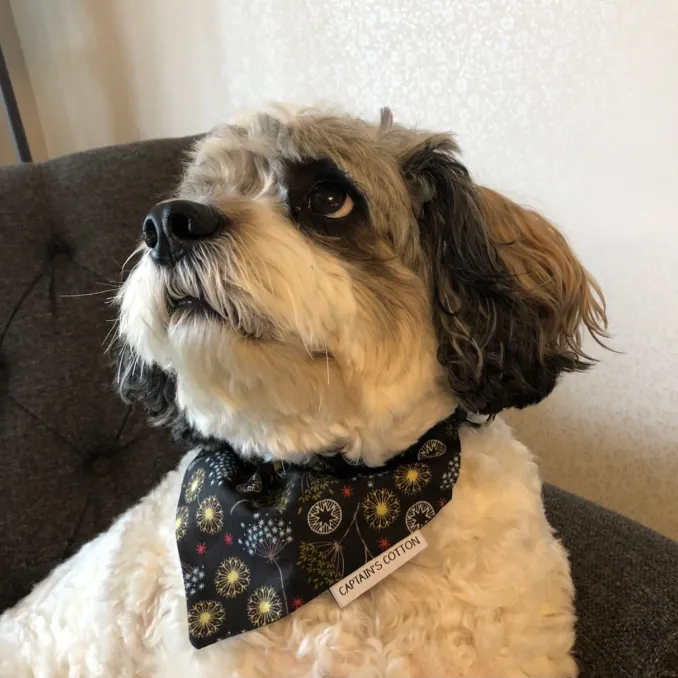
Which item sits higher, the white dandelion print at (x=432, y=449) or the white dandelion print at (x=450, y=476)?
the white dandelion print at (x=432, y=449)

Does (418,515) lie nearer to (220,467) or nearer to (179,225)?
(220,467)

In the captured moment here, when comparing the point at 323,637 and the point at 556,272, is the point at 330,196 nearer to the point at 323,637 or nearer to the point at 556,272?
the point at 556,272

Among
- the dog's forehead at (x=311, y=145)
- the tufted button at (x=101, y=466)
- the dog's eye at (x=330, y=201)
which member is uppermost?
the dog's forehead at (x=311, y=145)

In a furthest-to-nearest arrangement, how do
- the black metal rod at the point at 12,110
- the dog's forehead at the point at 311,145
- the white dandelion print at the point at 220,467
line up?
the black metal rod at the point at 12,110, the white dandelion print at the point at 220,467, the dog's forehead at the point at 311,145

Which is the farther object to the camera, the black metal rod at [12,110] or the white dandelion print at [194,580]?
the black metal rod at [12,110]

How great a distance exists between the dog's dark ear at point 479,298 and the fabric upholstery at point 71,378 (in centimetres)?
41

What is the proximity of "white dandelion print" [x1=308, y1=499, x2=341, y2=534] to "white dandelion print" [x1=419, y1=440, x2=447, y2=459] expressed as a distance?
14cm

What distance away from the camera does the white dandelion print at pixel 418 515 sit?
2.90 ft

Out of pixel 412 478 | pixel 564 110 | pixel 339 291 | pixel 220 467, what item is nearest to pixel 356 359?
pixel 339 291

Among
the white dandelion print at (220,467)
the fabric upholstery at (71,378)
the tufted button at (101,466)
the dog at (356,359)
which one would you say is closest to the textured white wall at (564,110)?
the fabric upholstery at (71,378)

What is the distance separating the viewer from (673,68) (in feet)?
3.86

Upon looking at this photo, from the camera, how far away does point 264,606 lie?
0.86 metres

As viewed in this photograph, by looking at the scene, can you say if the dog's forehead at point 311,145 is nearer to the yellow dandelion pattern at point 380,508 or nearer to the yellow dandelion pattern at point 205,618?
the yellow dandelion pattern at point 380,508

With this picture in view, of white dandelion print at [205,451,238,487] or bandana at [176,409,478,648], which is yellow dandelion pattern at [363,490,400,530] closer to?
bandana at [176,409,478,648]
